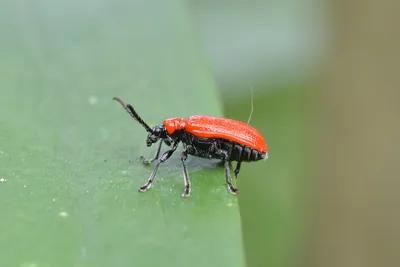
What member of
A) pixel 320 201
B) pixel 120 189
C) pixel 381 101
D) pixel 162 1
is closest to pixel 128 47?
pixel 162 1

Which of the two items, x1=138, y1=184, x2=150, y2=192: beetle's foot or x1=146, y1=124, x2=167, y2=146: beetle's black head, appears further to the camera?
x1=146, y1=124, x2=167, y2=146: beetle's black head

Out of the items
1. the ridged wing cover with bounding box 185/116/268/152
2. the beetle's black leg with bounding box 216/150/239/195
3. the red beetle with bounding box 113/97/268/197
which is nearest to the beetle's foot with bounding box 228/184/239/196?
the beetle's black leg with bounding box 216/150/239/195

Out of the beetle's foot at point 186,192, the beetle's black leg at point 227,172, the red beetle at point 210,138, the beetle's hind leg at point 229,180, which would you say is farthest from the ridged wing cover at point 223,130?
the beetle's foot at point 186,192

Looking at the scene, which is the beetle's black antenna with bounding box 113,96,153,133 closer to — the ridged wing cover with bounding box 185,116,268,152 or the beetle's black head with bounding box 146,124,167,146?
the beetle's black head with bounding box 146,124,167,146

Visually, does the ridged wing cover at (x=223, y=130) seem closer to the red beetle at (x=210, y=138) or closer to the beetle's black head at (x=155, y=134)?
the red beetle at (x=210, y=138)

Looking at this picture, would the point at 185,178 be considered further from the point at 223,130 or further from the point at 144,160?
the point at 223,130

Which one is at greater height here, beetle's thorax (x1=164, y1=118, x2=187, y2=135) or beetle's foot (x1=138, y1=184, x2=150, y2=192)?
beetle's thorax (x1=164, y1=118, x2=187, y2=135)

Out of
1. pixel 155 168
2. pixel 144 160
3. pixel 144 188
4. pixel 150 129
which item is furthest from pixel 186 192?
pixel 150 129
